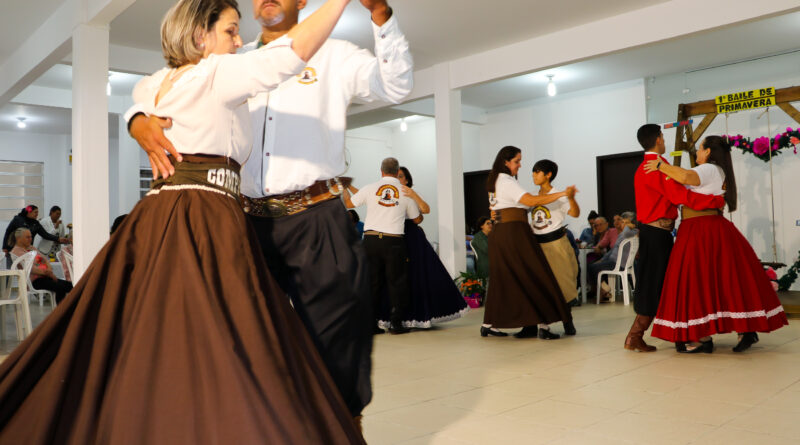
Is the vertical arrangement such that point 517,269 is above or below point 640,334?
above

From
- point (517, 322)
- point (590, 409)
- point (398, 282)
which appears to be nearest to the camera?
point (590, 409)

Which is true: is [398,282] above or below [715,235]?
below

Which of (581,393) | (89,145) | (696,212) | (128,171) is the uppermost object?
(128,171)

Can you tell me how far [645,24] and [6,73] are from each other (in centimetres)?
718

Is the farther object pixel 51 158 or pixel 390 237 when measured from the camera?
pixel 51 158

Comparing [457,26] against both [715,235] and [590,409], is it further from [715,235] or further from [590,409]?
[590,409]

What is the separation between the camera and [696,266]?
391 centimetres

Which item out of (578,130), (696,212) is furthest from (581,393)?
(578,130)

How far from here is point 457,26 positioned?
668 cm

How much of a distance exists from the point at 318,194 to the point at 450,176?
6.03 meters

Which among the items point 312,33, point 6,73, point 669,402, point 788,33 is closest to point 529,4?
point 788,33

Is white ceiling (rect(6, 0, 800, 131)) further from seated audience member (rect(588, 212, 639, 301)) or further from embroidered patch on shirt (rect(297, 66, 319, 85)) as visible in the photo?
embroidered patch on shirt (rect(297, 66, 319, 85))

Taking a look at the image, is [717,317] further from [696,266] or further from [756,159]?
[756,159]

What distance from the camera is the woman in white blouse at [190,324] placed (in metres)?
1.24
